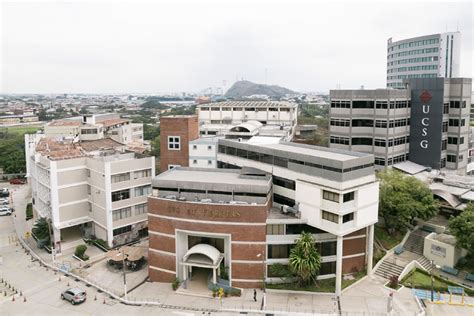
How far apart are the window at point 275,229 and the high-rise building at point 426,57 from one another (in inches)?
3760

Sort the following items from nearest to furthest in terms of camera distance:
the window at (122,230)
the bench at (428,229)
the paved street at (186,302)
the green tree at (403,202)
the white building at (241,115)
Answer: the paved street at (186,302) < the green tree at (403,202) < the bench at (428,229) < the window at (122,230) < the white building at (241,115)

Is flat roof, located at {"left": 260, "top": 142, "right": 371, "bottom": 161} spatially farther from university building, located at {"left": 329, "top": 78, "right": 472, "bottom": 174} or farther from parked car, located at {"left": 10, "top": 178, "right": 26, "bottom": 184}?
parked car, located at {"left": 10, "top": 178, "right": 26, "bottom": 184}

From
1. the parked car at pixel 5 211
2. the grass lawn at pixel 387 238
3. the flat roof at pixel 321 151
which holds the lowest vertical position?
the parked car at pixel 5 211

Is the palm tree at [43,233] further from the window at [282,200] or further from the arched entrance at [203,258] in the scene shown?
the window at [282,200]

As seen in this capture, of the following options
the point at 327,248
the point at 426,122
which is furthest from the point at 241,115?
the point at 327,248

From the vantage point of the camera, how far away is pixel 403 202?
53062 millimetres

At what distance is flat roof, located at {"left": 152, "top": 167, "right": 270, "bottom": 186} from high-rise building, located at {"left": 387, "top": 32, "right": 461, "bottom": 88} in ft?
296

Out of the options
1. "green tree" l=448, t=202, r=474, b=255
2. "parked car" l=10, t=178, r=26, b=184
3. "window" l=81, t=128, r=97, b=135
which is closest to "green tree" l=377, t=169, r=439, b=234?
"green tree" l=448, t=202, r=474, b=255

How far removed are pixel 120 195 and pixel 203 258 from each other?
18.7 metres

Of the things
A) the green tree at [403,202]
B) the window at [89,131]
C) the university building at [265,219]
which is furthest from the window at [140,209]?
the window at [89,131]

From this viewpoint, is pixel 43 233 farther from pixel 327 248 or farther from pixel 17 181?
pixel 17 181

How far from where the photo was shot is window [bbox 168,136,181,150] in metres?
68.4

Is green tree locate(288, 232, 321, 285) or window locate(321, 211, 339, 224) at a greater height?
window locate(321, 211, 339, 224)

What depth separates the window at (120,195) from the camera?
5775 cm
